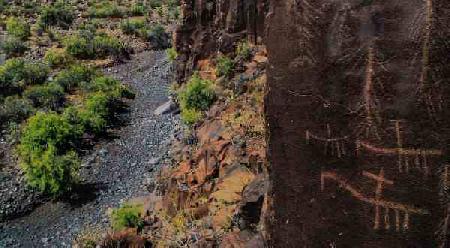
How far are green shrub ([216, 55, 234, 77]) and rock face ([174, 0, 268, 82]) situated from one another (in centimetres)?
66

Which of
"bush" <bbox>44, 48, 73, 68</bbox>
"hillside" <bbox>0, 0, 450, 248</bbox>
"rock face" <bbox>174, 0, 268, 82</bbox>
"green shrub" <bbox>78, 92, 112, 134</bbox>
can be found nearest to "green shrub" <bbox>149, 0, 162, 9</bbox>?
"hillside" <bbox>0, 0, 450, 248</bbox>

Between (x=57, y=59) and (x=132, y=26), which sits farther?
(x=132, y=26)

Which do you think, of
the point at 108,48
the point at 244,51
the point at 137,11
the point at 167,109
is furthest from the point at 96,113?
the point at 137,11

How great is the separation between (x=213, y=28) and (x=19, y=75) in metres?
9.51

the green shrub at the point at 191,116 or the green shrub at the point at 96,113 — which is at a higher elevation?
the green shrub at the point at 191,116

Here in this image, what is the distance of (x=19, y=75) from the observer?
81.3 feet

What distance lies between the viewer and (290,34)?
444 cm

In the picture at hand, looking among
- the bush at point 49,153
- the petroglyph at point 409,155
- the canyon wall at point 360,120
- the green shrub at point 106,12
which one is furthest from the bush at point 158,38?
the petroglyph at point 409,155

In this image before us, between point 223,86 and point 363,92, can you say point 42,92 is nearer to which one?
point 223,86

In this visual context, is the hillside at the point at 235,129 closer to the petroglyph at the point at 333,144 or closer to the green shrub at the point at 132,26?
the petroglyph at the point at 333,144

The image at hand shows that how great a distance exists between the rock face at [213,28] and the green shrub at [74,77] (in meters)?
4.75

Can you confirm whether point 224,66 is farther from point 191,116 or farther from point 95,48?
point 95,48

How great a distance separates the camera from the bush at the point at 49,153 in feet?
50.2

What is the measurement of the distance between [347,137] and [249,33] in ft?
51.5
